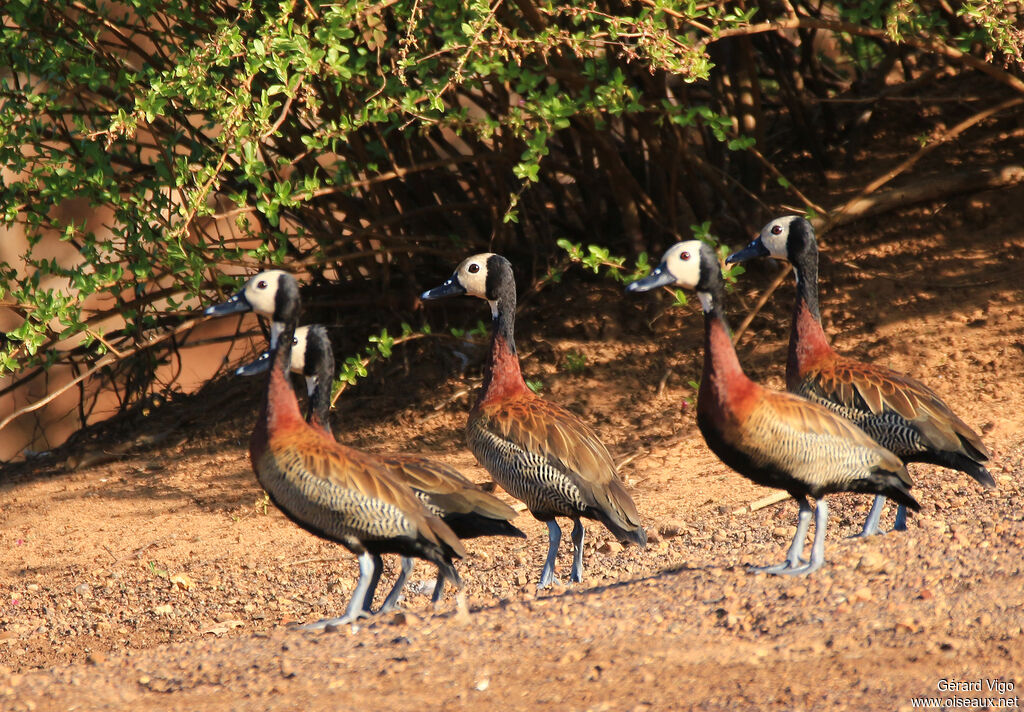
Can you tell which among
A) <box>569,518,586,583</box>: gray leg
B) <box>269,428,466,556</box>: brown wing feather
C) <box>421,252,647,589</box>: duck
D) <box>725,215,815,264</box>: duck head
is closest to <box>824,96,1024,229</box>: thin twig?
<box>725,215,815,264</box>: duck head

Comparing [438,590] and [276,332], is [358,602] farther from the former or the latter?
[276,332]

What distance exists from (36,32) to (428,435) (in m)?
3.59

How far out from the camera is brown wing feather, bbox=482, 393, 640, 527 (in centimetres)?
582

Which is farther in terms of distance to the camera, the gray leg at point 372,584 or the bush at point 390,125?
the bush at point 390,125

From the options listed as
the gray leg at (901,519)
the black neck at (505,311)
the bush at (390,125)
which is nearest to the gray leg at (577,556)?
the black neck at (505,311)

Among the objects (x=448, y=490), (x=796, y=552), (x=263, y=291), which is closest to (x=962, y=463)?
(x=796, y=552)

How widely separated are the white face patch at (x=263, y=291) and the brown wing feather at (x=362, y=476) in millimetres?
711

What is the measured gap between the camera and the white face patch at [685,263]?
5.73 m

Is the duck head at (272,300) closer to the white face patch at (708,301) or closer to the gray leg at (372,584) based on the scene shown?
the gray leg at (372,584)

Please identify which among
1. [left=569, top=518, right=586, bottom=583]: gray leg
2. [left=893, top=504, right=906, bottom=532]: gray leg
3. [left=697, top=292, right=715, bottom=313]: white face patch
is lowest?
[left=893, top=504, right=906, bottom=532]: gray leg

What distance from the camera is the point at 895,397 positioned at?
19.3 ft

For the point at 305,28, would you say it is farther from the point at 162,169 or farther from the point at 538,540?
the point at 538,540

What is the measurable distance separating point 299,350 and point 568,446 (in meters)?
1.54

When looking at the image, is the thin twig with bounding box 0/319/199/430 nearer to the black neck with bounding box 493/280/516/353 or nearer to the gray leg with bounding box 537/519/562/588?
the black neck with bounding box 493/280/516/353
